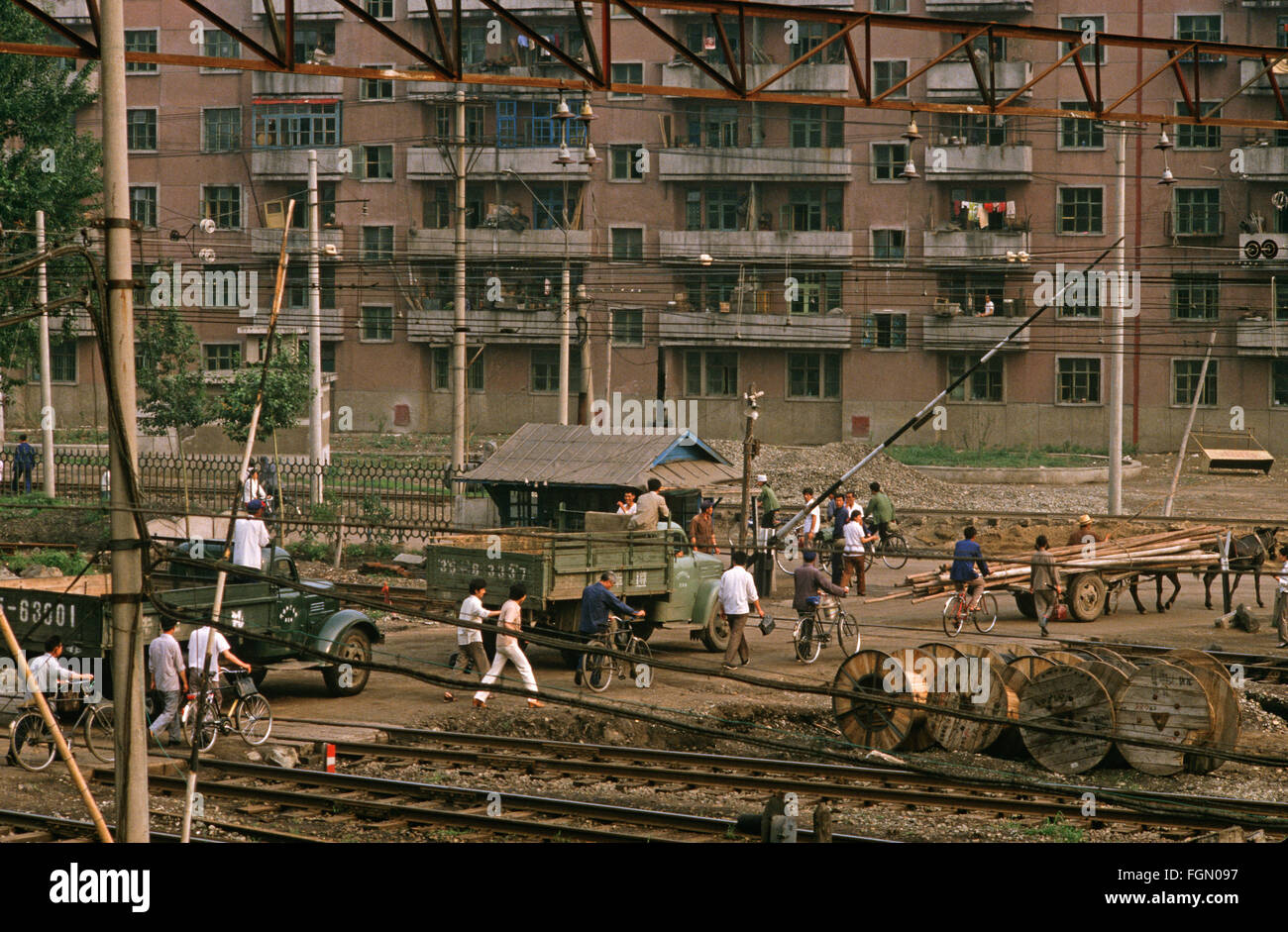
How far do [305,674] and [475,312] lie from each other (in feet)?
119

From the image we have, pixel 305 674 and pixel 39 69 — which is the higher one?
pixel 39 69

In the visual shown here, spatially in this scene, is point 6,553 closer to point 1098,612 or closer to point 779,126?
point 1098,612

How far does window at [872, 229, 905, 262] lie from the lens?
53125 mm

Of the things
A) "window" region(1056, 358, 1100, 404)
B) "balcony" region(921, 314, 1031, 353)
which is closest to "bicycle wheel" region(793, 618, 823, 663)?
"balcony" region(921, 314, 1031, 353)

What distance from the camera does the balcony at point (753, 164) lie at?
174 ft

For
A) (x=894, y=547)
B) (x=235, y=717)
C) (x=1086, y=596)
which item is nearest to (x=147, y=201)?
(x=894, y=547)

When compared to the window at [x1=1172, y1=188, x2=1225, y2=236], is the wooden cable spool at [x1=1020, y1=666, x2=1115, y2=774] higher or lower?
lower

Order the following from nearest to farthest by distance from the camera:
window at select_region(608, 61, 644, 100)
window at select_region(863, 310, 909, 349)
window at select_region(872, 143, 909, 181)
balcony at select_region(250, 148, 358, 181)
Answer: window at select_region(872, 143, 909, 181) → window at select_region(863, 310, 909, 349) → window at select_region(608, 61, 644, 100) → balcony at select_region(250, 148, 358, 181)

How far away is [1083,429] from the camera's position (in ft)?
172

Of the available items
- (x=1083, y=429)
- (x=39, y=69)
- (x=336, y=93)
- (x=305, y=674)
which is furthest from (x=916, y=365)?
(x=305, y=674)

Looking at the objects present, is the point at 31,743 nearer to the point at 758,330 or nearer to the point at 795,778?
the point at 795,778

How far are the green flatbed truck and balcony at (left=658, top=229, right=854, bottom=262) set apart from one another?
3246 centimetres

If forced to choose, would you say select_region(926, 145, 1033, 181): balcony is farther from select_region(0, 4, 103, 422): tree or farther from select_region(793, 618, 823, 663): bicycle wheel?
select_region(793, 618, 823, 663): bicycle wheel
